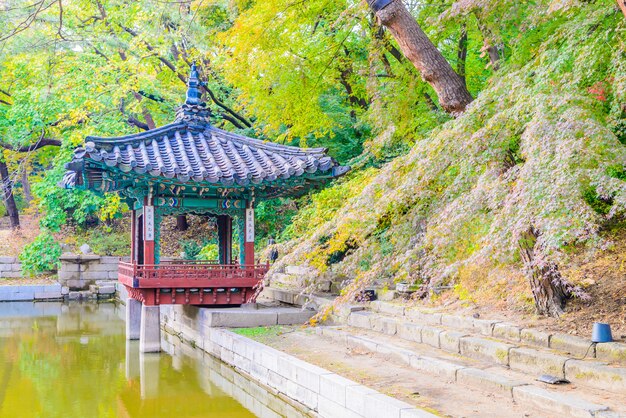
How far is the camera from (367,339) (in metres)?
8.21

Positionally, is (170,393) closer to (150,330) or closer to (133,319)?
(150,330)

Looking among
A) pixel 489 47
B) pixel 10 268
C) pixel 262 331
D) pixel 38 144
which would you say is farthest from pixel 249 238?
pixel 38 144

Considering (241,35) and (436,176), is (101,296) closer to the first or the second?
(241,35)

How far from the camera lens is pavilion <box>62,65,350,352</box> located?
10.2m

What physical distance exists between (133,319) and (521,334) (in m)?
8.25

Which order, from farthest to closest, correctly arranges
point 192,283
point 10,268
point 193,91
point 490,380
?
point 10,268 < point 193,91 < point 192,283 < point 490,380

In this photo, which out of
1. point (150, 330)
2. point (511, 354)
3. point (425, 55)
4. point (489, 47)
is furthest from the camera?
point (150, 330)

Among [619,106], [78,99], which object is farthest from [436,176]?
[78,99]

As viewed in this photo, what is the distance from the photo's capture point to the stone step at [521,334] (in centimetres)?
560

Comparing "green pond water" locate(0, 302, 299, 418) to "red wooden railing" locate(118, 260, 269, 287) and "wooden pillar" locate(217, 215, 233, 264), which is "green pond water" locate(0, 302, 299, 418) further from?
"wooden pillar" locate(217, 215, 233, 264)

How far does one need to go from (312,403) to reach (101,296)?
15.8 m

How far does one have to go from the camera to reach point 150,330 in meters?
10.8

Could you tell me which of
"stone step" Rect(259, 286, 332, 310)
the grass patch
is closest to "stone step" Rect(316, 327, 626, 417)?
the grass patch

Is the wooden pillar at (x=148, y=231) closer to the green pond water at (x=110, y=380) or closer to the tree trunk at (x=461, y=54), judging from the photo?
the green pond water at (x=110, y=380)
